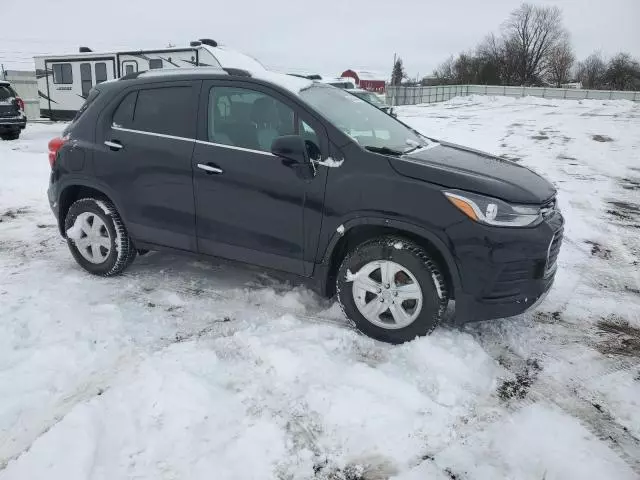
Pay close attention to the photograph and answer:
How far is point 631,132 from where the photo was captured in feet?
53.5

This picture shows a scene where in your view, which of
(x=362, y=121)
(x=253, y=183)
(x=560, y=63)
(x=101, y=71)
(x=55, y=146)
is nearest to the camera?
(x=253, y=183)

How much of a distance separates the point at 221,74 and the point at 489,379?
295cm

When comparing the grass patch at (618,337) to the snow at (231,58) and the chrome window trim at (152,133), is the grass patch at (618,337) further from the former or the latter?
the snow at (231,58)

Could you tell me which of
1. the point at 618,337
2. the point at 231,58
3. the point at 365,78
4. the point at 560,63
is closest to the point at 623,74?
the point at 560,63

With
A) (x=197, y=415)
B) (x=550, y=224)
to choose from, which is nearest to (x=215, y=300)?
(x=197, y=415)

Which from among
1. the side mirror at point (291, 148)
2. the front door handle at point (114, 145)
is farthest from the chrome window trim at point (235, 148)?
the front door handle at point (114, 145)

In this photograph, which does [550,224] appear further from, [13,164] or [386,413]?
[13,164]

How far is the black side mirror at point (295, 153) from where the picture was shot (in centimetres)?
328

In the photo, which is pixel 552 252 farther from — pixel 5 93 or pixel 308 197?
pixel 5 93

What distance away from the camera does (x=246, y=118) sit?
3.74 m

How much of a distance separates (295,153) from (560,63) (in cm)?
7447

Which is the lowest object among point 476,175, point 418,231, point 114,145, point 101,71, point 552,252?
point 552,252

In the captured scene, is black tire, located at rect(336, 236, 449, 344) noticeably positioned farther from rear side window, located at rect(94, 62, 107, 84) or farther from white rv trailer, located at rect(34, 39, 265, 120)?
rear side window, located at rect(94, 62, 107, 84)

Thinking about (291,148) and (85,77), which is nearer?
(291,148)
